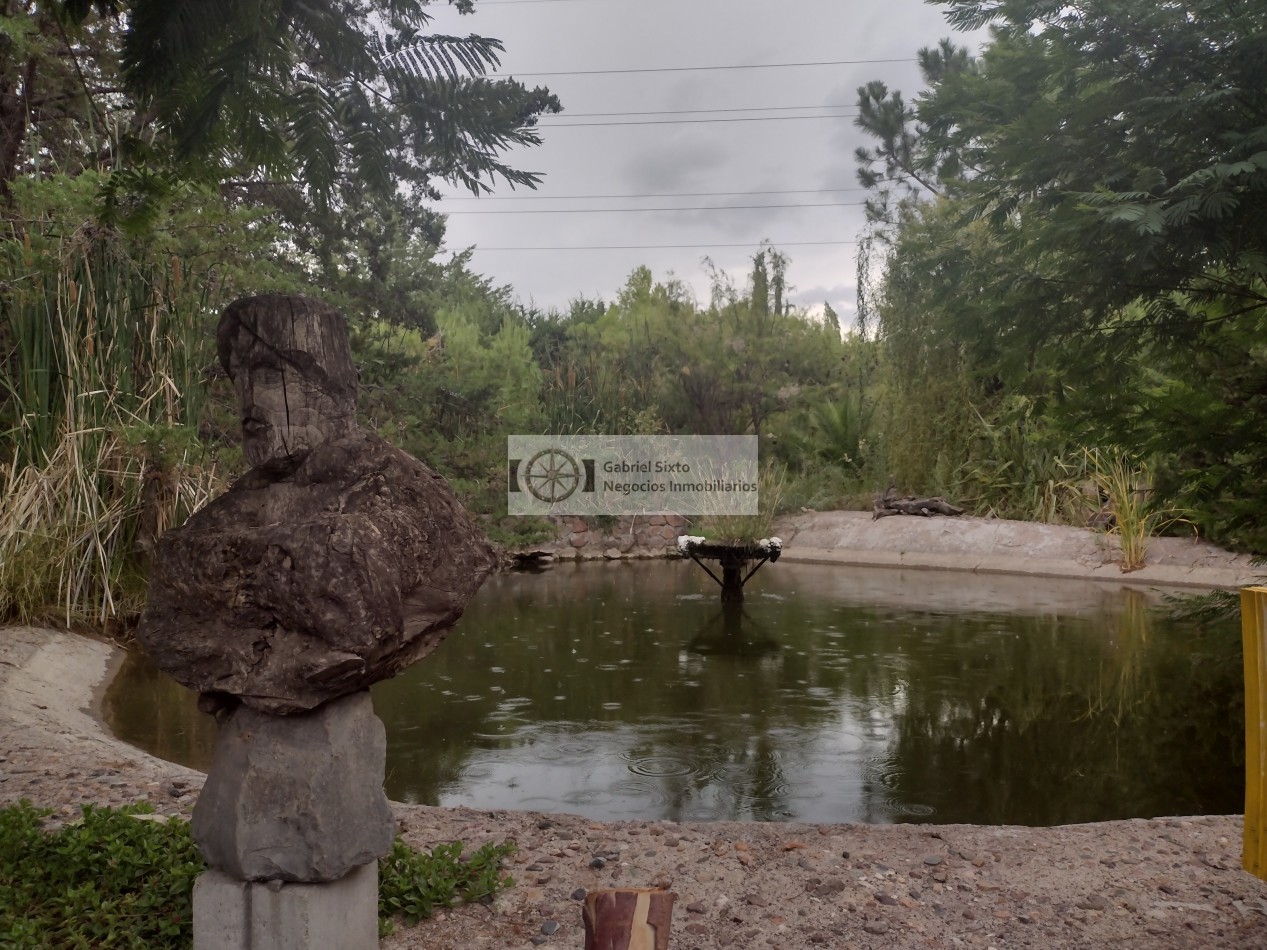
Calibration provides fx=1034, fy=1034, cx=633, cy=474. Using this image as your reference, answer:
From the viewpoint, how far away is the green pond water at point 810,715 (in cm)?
351

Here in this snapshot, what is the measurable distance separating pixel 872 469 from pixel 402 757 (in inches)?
421

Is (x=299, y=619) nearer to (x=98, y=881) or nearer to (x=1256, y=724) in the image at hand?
(x=98, y=881)

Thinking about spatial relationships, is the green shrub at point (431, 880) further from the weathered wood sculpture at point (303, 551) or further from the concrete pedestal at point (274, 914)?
the weathered wood sculpture at point (303, 551)

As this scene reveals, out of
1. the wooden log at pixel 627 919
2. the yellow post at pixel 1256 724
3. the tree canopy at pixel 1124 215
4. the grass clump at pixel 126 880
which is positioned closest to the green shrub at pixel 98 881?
the grass clump at pixel 126 880

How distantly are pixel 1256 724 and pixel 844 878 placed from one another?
98 centimetres

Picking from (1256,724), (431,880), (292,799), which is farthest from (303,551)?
(1256,724)

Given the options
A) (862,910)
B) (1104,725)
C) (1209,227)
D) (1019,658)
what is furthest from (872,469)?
(862,910)

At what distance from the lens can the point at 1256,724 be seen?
217 centimetres

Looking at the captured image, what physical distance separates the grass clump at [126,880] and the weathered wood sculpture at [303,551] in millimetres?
623

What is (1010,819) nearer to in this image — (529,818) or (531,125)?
(529,818)

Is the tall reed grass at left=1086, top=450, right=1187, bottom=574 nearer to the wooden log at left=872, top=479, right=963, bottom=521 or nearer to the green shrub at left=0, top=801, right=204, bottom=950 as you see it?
the wooden log at left=872, top=479, right=963, bottom=521

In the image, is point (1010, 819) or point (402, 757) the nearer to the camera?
point (1010, 819)

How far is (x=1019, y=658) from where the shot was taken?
5.77 metres

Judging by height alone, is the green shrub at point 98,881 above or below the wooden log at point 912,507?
below
